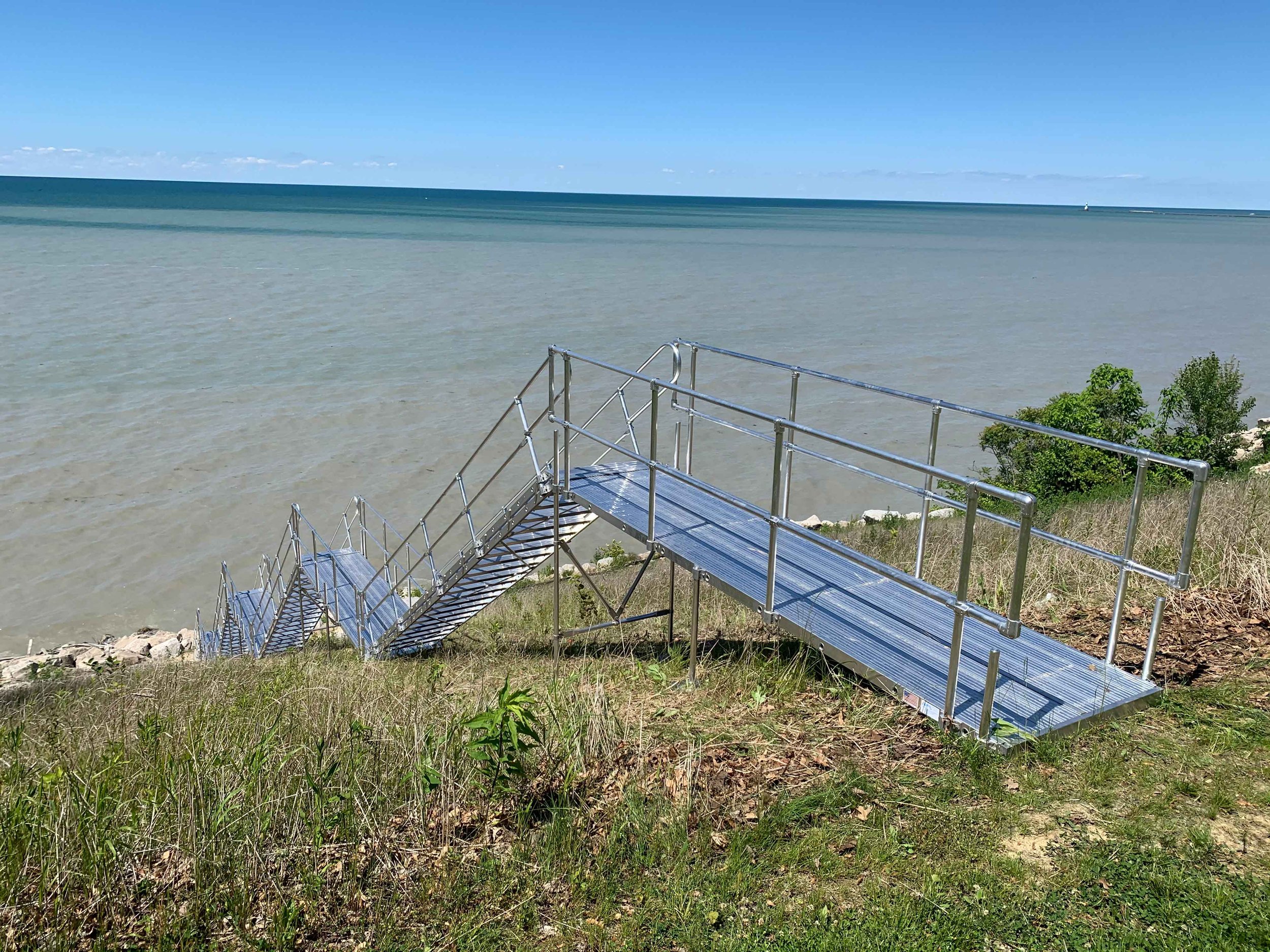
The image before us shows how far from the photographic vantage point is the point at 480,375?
86.2ft

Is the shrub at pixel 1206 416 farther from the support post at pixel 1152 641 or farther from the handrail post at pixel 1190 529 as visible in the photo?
the handrail post at pixel 1190 529

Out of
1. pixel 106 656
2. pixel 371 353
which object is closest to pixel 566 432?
pixel 106 656

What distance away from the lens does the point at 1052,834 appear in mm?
4074

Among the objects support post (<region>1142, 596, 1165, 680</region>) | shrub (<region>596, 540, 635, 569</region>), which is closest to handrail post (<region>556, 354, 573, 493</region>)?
support post (<region>1142, 596, 1165, 680</region>)

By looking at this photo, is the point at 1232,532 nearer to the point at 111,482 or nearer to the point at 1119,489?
the point at 1119,489

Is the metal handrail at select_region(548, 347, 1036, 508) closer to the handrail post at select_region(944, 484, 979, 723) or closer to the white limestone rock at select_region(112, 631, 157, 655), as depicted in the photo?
the handrail post at select_region(944, 484, 979, 723)

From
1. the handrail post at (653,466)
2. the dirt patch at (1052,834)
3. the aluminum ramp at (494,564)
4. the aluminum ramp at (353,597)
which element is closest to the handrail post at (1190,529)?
the dirt patch at (1052,834)

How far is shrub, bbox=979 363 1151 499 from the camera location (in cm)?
1700

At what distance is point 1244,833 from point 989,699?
112cm

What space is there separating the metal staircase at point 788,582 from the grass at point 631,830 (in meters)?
0.31

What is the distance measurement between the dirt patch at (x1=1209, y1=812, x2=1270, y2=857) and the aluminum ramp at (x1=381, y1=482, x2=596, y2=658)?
538 cm

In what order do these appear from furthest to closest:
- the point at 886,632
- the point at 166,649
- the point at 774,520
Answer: the point at 166,649 < the point at 886,632 < the point at 774,520

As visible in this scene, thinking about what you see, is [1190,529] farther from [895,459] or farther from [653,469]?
[653,469]

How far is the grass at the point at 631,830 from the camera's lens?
11.7 feet
